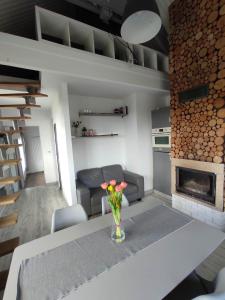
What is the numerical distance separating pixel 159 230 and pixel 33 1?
400 centimetres

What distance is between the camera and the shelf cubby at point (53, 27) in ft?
7.72

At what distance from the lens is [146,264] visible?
107 centimetres

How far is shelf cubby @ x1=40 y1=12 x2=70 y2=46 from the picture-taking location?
7.72 ft

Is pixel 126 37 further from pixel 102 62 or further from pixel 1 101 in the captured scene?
pixel 1 101

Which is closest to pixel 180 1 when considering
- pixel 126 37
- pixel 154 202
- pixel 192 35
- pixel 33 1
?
pixel 192 35

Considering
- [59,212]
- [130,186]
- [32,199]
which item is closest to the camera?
[59,212]

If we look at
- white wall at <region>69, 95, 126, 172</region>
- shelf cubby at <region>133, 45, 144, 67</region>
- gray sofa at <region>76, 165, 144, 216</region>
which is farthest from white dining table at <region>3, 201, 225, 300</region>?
shelf cubby at <region>133, 45, 144, 67</region>

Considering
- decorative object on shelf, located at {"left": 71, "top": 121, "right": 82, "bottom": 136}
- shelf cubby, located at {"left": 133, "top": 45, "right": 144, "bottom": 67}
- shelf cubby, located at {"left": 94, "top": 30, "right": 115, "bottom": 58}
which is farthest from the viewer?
decorative object on shelf, located at {"left": 71, "top": 121, "right": 82, "bottom": 136}

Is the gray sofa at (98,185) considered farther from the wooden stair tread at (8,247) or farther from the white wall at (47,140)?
the white wall at (47,140)

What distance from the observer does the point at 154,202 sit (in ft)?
6.49

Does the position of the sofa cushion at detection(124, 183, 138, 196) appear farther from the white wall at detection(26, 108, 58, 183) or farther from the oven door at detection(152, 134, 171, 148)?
the white wall at detection(26, 108, 58, 183)

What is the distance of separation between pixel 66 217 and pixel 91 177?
1.88m

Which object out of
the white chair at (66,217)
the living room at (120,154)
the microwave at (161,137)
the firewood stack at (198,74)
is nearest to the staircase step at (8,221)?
the living room at (120,154)

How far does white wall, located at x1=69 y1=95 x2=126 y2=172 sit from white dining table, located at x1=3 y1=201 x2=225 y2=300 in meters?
2.47
